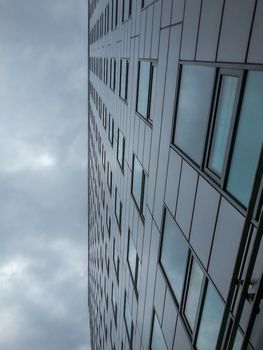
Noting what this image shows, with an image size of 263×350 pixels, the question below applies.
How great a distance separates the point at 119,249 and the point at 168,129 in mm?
14886

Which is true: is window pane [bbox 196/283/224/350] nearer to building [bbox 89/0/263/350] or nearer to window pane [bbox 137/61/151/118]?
building [bbox 89/0/263/350]

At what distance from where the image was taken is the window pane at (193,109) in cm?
884

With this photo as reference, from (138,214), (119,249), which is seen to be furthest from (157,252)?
(119,249)

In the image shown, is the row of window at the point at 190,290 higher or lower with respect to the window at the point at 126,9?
lower

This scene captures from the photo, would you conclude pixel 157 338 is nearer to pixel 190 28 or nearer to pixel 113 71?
pixel 190 28

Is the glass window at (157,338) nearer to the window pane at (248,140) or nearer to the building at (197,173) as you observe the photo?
the building at (197,173)

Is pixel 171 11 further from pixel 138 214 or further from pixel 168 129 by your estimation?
pixel 138 214

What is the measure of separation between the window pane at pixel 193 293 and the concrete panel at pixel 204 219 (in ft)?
1.97

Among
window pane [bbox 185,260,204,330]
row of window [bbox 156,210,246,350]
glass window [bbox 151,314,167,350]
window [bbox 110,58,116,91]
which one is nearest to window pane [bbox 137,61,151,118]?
row of window [bbox 156,210,246,350]

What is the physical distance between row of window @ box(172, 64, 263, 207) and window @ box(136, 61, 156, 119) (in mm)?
5047

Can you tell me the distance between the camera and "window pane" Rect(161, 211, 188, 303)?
10516 mm

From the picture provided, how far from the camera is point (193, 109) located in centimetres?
970

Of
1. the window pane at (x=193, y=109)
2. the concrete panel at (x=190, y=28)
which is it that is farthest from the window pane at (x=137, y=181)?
the concrete panel at (x=190, y=28)

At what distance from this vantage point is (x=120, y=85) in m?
25.1
